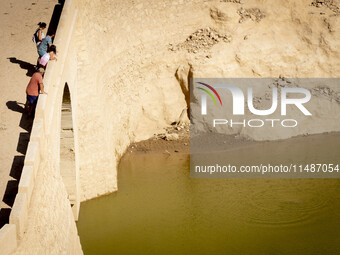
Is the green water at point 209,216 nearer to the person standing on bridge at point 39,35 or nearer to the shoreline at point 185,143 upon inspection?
the shoreline at point 185,143

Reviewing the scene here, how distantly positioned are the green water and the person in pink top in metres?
5.47

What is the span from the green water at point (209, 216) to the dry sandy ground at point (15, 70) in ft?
15.7

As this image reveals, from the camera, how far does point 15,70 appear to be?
38.9 ft

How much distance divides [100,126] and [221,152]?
6310mm

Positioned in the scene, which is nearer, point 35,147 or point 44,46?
point 35,147

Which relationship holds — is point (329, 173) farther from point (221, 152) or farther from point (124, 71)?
point (124, 71)

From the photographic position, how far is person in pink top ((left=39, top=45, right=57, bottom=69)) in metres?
10.7

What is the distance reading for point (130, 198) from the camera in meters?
15.7

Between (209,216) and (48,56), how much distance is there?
7.12 m

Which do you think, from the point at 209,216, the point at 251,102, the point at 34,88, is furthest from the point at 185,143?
the point at 34,88

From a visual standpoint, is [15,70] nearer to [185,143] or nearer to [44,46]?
[44,46]

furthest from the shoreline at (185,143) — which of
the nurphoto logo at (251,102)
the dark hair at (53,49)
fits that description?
the dark hair at (53,49)

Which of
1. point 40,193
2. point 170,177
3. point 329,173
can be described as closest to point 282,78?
point 329,173

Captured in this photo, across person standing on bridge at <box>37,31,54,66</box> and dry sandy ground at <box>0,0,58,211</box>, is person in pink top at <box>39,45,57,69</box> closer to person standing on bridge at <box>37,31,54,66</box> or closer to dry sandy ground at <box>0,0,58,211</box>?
person standing on bridge at <box>37,31,54,66</box>
